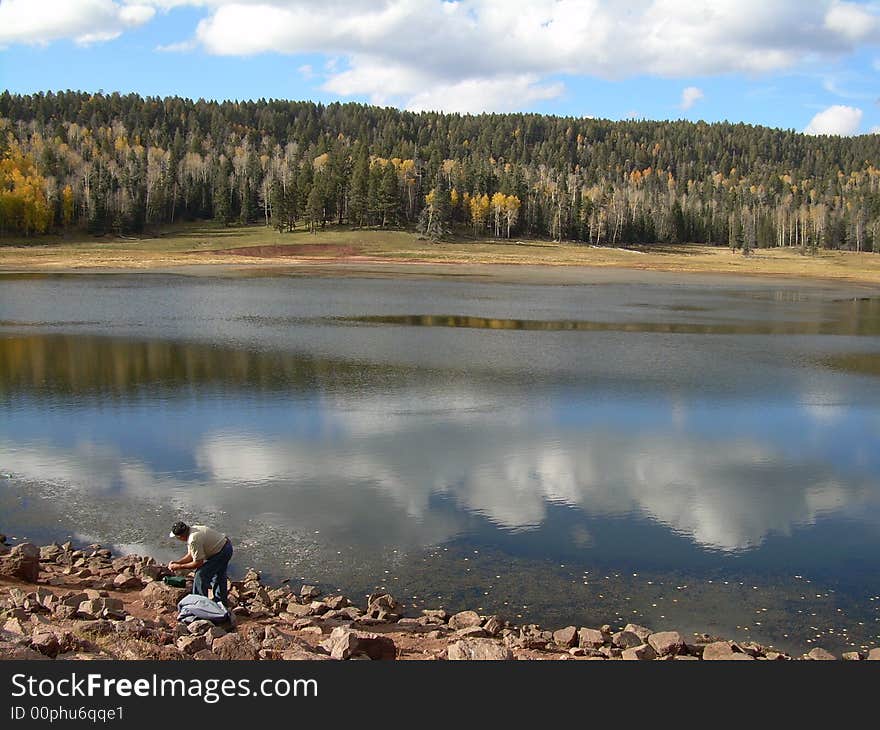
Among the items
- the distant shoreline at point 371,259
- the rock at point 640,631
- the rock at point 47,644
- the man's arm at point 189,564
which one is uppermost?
the distant shoreline at point 371,259

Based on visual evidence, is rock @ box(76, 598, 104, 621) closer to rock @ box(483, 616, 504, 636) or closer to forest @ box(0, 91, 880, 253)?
rock @ box(483, 616, 504, 636)

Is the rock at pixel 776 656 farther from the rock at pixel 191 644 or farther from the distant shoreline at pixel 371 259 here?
the distant shoreline at pixel 371 259

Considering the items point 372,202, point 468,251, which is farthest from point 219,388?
point 372,202

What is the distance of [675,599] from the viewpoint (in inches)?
498

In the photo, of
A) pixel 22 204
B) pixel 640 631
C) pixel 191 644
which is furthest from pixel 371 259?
pixel 191 644

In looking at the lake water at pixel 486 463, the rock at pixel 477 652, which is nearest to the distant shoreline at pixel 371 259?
the lake water at pixel 486 463

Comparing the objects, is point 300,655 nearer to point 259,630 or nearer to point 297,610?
point 259,630

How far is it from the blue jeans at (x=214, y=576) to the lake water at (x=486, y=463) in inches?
70.8

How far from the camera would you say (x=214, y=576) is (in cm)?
1159

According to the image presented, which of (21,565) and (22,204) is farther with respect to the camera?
(22,204)

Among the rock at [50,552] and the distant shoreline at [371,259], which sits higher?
the distant shoreline at [371,259]

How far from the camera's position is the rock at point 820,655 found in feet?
35.0

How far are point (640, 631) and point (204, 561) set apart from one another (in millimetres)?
5678

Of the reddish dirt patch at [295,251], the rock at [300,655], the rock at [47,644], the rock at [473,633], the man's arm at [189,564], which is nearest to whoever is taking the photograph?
the rock at [47,644]
